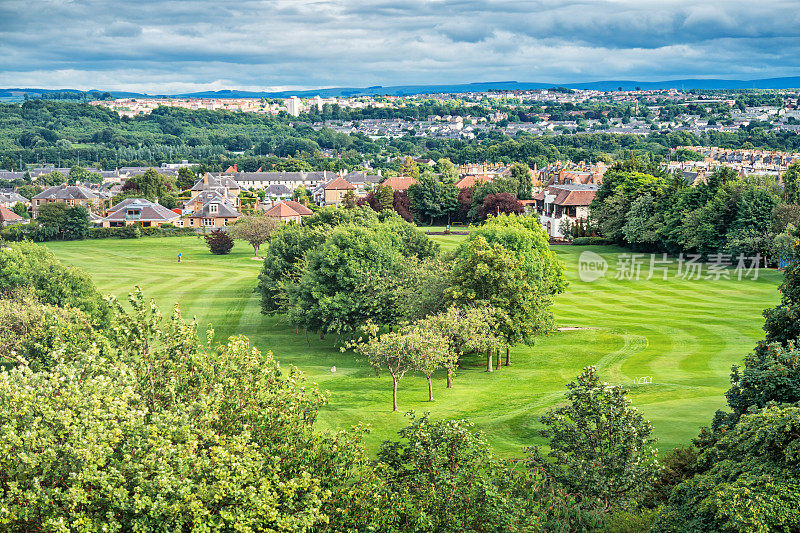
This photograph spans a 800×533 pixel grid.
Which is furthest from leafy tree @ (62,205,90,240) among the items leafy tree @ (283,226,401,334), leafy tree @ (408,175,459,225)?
leafy tree @ (283,226,401,334)

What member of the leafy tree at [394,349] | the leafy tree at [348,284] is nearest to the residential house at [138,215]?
the leafy tree at [348,284]

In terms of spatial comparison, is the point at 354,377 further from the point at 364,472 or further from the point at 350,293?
the point at 364,472

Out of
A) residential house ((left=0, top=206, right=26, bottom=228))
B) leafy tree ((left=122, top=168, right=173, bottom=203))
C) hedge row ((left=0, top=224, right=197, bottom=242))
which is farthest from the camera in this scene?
leafy tree ((left=122, top=168, right=173, bottom=203))

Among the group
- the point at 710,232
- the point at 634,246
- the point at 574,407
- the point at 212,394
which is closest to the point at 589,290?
the point at 710,232

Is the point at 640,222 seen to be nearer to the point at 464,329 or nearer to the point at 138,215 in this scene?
the point at 464,329

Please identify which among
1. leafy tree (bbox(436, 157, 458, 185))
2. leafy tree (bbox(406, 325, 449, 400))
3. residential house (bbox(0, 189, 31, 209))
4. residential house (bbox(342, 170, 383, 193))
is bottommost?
residential house (bbox(0, 189, 31, 209))

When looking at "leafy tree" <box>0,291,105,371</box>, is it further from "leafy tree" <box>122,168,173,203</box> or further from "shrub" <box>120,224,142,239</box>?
"leafy tree" <box>122,168,173,203</box>

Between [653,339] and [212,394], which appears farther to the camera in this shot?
[653,339]

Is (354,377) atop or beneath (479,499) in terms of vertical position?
beneath
